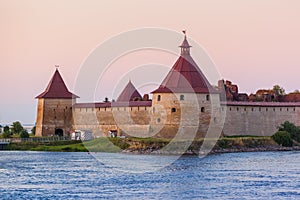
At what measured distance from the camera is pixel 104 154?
4050 cm

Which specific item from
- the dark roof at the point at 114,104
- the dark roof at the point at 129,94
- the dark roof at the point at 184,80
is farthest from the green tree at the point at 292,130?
the dark roof at the point at 129,94

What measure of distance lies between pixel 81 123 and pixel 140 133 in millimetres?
6228

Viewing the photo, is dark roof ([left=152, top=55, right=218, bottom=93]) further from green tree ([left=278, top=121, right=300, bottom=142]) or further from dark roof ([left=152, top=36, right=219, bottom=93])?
green tree ([left=278, top=121, right=300, bottom=142])

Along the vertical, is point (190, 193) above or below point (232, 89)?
below

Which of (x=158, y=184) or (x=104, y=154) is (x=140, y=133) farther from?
(x=158, y=184)

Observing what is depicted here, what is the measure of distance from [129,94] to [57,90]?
6095 millimetres

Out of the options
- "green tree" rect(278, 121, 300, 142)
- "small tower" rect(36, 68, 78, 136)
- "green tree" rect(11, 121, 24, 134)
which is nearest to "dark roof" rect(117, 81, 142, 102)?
"small tower" rect(36, 68, 78, 136)

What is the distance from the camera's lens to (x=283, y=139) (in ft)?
148

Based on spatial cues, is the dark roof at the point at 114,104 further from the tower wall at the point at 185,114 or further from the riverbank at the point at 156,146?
the riverbank at the point at 156,146

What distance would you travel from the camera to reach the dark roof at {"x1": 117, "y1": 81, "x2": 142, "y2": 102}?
55.5 meters

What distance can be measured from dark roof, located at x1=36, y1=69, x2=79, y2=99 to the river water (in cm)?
1372

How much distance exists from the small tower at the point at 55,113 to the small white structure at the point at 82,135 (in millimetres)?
1906

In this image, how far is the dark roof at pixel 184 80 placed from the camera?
1735 inches

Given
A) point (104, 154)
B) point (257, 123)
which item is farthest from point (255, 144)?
point (104, 154)
